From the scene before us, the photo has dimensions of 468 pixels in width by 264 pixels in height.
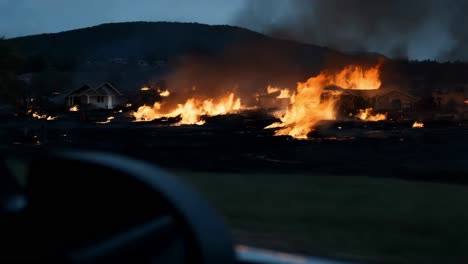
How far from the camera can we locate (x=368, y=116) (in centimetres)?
4809

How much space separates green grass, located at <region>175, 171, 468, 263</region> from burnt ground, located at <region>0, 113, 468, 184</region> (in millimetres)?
5684

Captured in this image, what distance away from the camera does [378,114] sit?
160 ft

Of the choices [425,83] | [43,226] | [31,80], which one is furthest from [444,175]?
[31,80]

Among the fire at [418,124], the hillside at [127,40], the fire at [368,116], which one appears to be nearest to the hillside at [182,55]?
the hillside at [127,40]

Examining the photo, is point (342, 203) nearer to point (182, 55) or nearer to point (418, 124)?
point (418, 124)

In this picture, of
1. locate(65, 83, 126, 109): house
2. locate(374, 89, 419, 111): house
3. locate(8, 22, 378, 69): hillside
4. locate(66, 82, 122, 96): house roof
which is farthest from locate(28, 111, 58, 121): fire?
locate(8, 22, 378, 69): hillside

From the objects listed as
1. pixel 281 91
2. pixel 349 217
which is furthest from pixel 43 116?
pixel 349 217

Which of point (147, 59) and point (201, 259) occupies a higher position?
point (147, 59)

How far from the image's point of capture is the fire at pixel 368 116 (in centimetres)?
4741

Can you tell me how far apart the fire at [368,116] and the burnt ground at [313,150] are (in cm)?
841

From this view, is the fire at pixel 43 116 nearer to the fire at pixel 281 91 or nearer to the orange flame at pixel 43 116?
the orange flame at pixel 43 116

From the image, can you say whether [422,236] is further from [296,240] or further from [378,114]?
[378,114]

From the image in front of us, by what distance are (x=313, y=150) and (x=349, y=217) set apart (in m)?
17.3

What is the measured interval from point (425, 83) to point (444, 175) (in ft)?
156
